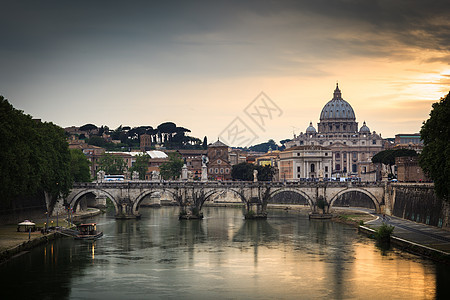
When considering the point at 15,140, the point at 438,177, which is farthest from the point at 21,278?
the point at 438,177

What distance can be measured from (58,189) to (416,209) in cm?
4013

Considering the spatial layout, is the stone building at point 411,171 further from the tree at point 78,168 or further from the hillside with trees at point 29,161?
the tree at point 78,168

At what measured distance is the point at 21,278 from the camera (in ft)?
150

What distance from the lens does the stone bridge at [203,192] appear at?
298 ft

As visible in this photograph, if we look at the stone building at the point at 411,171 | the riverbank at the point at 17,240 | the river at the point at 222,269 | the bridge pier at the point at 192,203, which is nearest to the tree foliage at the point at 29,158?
the riverbank at the point at 17,240

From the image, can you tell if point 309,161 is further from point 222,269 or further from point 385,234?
point 222,269

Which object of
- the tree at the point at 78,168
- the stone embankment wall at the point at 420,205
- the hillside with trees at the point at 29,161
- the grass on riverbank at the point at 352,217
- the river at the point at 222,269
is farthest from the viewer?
the tree at the point at 78,168

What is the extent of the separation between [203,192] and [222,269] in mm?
41102

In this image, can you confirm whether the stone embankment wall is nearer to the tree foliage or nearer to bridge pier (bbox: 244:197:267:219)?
bridge pier (bbox: 244:197:267:219)

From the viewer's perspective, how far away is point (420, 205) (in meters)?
73.8

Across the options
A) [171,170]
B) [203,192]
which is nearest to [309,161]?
[171,170]

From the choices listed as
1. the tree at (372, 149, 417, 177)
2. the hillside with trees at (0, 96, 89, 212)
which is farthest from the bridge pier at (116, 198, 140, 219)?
the tree at (372, 149, 417, 177)

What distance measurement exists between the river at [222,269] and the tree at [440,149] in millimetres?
6284

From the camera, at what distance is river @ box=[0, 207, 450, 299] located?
141 ft
